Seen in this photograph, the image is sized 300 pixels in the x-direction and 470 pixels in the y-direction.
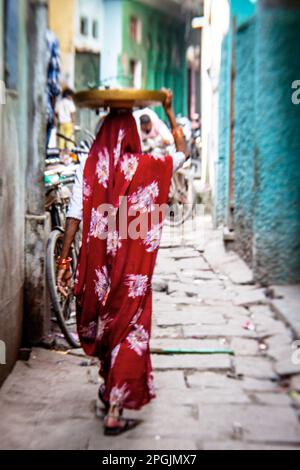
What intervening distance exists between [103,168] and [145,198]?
10.4 inches

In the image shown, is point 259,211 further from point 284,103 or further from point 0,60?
point 0,60

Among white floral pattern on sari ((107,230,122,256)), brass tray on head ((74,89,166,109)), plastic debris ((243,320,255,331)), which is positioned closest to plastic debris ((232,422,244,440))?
white floral pattern on sari ((107,230,122,256))

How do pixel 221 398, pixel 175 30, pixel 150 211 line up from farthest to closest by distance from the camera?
pixel 175 30, pixel 221 398, pixel 150 211

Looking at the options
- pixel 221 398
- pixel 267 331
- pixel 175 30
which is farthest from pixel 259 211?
pixel 175 30

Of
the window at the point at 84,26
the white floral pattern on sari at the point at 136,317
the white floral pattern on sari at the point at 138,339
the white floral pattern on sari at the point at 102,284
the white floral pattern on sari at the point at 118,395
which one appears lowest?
the white floral pattern on sari at the point at 118,395

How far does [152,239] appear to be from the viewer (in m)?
3.61

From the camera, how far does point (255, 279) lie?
673 cm

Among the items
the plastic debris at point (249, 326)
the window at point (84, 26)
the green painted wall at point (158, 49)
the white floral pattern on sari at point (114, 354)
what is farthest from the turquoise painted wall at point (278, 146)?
the green painted wall at point (158, 49)

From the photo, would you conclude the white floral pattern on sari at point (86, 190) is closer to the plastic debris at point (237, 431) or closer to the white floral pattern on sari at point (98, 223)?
the white floral pattern on sari at point (98, 223)

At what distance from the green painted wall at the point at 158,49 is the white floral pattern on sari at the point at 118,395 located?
24683 millimetres

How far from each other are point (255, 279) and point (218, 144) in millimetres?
3959

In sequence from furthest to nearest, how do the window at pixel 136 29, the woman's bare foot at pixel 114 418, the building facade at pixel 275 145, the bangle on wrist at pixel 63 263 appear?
1. the window at pixel 136 29
2. the building facade at pixel 275 145
3. the bangle on wrist at pixel 63 263
4. the woman's bare foot at pixel 114 418

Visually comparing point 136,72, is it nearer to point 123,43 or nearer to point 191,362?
point 123,43

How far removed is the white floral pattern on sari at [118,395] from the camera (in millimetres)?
3513
